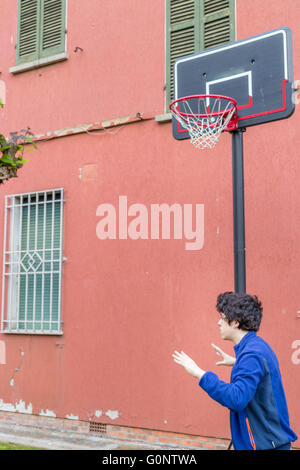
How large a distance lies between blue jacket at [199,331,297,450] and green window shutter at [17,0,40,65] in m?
6.67

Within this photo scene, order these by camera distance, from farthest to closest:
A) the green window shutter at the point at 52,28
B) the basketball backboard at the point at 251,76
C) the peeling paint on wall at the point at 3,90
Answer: the peeling paint on wall at the point at 3,90, the green window shutter at the point at 52,28, the basketball backboard at the point at 251,76

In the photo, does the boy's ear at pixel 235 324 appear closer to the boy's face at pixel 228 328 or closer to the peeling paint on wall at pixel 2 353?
the boy's face at pixel 228 328

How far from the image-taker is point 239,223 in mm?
4844

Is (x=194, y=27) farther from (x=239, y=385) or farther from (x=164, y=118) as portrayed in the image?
(x=239, y=385)

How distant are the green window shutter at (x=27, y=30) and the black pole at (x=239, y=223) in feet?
15.7

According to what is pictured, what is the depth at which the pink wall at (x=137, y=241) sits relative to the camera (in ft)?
21.4

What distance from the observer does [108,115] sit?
7926 mm

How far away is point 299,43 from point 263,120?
6.33 feet

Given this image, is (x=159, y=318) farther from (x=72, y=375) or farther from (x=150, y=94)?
(x=150, y=94)

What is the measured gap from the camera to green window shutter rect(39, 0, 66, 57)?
8.49 m

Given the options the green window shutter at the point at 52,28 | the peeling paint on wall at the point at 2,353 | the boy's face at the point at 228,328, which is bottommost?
the peeling paint on wall at the point at 2,353

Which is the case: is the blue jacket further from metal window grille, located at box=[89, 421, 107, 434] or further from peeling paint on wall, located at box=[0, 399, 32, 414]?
peeling paint on wall, located at box=[0, 399, 32, 414]

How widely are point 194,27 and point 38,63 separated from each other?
245cm

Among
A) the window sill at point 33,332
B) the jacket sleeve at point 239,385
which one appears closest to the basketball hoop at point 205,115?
the jacket sleeve at point 239,385
